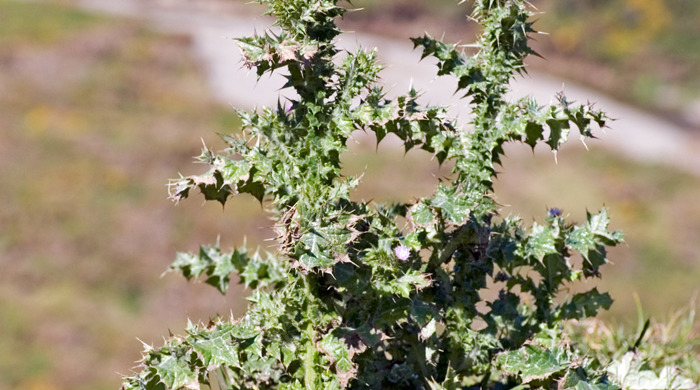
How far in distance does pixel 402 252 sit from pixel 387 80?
24964 millimetres

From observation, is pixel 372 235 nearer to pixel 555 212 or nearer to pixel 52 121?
pixel 555 212

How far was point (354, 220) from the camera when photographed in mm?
3381

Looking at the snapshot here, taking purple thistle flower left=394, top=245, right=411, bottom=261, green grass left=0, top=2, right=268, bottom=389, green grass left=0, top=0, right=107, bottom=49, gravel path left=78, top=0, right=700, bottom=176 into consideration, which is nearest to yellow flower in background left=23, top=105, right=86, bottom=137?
green grass left=0, top=2, right=268, bottom=389

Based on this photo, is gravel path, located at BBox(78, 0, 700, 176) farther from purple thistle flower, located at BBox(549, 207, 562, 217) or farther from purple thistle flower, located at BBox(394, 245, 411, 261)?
purple thistle flower, located at BBox(394, 245, 411, 261)

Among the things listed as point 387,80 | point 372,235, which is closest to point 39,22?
point 387,80

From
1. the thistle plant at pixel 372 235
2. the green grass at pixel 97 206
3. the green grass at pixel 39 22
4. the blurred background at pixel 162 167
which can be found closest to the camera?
the thistle plant at pixel 372 235

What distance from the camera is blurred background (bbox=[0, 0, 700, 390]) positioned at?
1850 cm

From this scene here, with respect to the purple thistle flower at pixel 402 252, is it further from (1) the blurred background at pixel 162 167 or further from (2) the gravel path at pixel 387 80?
(2) the gravel path at pixel 387 80

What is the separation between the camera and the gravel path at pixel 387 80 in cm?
2908

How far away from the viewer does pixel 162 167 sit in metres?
25.5

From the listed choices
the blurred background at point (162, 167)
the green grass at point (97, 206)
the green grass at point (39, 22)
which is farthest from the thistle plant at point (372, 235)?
the green grass at point (39, 22)

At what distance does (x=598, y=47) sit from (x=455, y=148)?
34328 millimetres

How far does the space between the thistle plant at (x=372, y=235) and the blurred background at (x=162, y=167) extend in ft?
29.8

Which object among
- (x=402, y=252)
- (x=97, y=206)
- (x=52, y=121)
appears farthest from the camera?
(x=52, y=121)
